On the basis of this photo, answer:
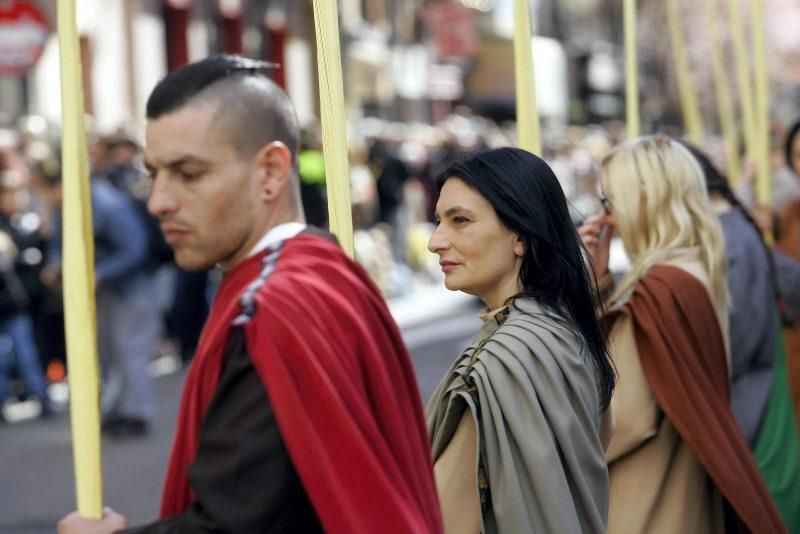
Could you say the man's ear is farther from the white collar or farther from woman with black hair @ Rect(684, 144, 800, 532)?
woman with black hair @ Rect(684, 144, 800, 532)

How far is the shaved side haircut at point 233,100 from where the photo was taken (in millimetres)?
2658

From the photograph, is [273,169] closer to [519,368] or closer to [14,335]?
[519,368]

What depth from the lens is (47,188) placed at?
36.1 ft

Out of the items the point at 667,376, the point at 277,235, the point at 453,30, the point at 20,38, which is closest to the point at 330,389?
the point at 277,235

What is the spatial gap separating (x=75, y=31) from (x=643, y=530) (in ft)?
7.46

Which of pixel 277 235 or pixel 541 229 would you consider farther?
pixel 541 229

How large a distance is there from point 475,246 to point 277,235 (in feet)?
2.84

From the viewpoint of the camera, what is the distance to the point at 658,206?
472 centimetres

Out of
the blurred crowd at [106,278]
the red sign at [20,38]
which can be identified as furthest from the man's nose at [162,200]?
the red sign at [20,38]

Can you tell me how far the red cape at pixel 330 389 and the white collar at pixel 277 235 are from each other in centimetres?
3

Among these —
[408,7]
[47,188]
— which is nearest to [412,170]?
[47,188]

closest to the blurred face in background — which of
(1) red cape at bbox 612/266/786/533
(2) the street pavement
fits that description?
(2) the street pavement

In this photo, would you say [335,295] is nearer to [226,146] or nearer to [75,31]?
[226,146]

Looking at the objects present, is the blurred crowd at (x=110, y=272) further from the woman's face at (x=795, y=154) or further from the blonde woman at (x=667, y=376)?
the blonde woman at (x=667, y=376)
